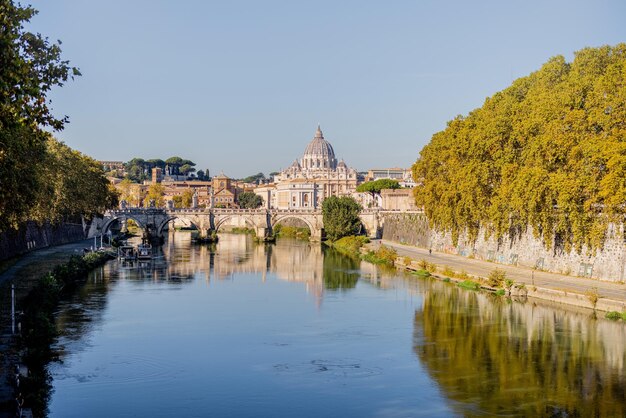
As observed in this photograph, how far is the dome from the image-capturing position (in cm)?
18275

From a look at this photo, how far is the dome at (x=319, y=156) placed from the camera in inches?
7195

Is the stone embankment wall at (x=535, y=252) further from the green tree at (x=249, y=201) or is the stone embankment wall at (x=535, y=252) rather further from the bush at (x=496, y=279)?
the green tree at (x=249, y=201)

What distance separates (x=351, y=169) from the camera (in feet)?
557

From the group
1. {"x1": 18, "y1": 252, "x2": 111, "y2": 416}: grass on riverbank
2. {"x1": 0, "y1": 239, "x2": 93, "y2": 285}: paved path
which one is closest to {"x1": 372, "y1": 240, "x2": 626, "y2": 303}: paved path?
{"x1": 18, "y1": 252, "x2": 111, "y2": 416}: grass on riverbank

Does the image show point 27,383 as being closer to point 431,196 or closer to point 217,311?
point 217,311

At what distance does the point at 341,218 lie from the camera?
6869 centimetres

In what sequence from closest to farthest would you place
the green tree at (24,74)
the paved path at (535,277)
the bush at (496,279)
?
the green tree at (24,74)
the paved path at (535,277)
the bush at (496,279)

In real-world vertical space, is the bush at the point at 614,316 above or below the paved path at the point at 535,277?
below

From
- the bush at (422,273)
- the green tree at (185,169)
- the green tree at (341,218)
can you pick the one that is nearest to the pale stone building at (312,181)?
the green tree at (185,169)

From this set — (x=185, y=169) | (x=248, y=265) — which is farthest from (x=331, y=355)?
(x=185, y=169)

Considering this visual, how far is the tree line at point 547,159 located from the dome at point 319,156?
134267 millimetres

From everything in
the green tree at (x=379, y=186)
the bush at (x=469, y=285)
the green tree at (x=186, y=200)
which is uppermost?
the green tree at (x=379, y=186)

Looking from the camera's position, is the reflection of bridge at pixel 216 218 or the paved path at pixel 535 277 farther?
the reflection of bridge at pixel 216 218

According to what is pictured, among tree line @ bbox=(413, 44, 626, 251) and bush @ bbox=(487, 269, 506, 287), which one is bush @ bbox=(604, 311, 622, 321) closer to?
tree line @ bbox=(413, 44, 626, 251)
